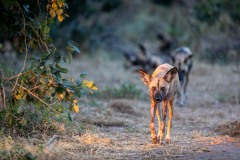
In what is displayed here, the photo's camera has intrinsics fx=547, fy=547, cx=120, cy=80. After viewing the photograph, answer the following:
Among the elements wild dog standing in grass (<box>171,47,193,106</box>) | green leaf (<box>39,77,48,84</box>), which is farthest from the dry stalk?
wild dog standing in grass (<box>171,47,193,106</box>)

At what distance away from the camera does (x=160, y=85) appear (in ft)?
24.0

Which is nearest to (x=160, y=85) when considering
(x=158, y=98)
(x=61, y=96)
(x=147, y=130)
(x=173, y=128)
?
(x=158, y=98)

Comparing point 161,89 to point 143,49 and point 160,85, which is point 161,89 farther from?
point 143,49

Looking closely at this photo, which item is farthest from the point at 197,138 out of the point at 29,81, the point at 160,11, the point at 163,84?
the point at 160,11

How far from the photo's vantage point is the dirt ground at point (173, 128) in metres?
6.68

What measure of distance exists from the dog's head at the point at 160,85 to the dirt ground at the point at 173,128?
647mm

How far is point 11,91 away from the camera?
7121mm

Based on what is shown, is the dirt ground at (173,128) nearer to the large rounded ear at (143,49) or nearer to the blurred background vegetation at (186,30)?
the large rounded ear at (143,49)

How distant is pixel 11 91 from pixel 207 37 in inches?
551

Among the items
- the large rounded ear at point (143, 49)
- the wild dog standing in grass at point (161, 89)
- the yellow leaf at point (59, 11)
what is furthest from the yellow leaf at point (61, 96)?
the large rounded ear at point (143, 49)

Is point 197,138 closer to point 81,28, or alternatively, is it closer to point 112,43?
point 81,28

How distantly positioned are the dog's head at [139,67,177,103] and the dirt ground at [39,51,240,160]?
0.65 meters

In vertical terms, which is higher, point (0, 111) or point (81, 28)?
point (81, 28)

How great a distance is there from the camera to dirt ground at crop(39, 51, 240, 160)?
6.68 metres
